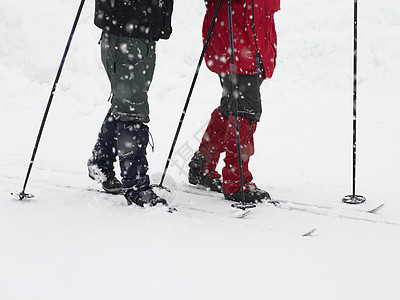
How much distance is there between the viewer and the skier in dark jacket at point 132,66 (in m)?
2.69

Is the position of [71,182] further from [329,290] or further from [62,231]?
[329,290]

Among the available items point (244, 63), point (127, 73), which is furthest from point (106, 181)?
point (244, 63)

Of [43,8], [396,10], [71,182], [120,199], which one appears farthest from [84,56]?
[396,10]

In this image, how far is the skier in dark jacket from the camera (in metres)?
2.69

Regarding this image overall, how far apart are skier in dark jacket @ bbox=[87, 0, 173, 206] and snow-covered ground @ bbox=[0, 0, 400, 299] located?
0.79 ft

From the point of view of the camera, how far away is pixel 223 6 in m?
3.03

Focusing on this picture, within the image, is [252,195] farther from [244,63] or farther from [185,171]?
[185,171]

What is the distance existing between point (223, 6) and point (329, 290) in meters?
2.11

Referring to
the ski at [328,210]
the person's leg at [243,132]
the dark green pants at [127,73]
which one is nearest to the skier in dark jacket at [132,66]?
the dark green pants at [127,73]

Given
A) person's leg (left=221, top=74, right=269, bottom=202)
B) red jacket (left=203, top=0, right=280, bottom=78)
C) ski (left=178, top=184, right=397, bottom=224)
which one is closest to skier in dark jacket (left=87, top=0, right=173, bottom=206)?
red jacket (left=203, top=0, right=280, bottom=78)

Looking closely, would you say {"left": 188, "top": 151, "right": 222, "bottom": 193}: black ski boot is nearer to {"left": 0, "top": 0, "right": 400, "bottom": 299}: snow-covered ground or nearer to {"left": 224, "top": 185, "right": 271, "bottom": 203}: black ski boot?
{"left": 0, "top": 0, "right": 400, "bottom": 299}: snow-covered ground

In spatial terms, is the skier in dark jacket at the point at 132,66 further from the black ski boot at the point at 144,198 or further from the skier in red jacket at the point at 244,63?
the skier in red jacket at the point at 244,63

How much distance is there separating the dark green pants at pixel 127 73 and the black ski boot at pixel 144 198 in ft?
1.57

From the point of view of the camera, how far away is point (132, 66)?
2711 millimetres
